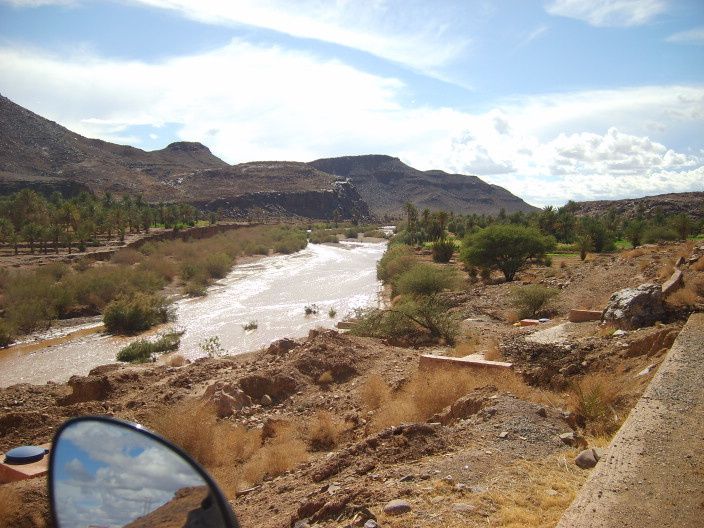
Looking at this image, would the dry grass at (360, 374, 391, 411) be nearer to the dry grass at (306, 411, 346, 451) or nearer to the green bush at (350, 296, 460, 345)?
the dry grass at (306, 411, 346, 451)

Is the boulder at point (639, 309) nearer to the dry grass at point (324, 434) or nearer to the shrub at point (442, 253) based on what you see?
the dry grass at point (324, 434)

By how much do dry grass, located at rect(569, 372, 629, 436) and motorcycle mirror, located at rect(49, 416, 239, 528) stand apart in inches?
257

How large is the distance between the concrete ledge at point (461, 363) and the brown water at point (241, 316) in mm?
14260

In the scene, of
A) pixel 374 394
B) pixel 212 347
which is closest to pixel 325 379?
pixel 374 394

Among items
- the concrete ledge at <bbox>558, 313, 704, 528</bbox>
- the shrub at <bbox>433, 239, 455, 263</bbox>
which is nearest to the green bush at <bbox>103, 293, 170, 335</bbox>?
the shrub at <bbox>433, 239, 455, 263</bbox>

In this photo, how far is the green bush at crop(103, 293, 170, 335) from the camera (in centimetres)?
3203

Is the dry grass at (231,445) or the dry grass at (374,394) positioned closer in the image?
the dry grass at (231,445)

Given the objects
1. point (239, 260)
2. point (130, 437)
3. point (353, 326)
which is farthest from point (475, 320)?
point (239, 260)

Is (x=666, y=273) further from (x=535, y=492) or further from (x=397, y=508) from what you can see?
(x=397, y=508)

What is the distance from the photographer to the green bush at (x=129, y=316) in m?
32.0

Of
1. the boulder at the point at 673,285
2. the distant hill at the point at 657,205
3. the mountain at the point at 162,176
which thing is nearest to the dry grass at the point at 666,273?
the boulder at the point at 673,285

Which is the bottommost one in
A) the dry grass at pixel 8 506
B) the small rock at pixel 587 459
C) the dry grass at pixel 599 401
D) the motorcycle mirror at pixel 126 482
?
the dry grass at pixel 8 506

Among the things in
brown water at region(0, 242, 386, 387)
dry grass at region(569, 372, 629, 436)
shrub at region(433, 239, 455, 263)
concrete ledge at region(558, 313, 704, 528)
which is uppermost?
concrete ledge at region(558, 313, 704, 528)

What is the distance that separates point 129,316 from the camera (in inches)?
1265
